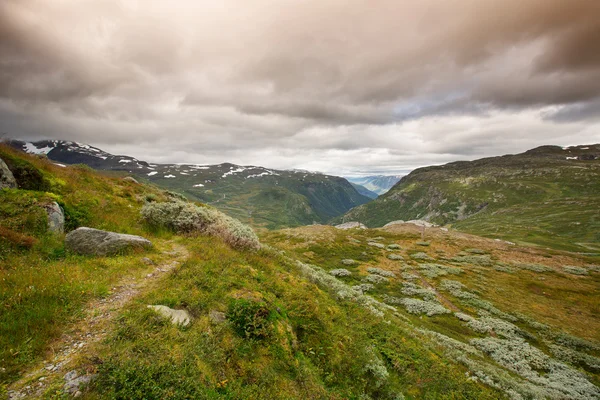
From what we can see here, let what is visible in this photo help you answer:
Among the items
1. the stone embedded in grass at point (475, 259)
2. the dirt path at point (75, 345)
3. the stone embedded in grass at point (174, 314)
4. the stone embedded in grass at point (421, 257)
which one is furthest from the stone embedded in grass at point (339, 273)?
the stone embedded in grass at point (475, 259)

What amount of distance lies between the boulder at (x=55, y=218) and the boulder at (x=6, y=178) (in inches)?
104

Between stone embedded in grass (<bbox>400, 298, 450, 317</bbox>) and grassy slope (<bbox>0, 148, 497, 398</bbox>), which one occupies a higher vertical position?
grassy slope (<bbox>0, 148, 497, 398</bbox>)

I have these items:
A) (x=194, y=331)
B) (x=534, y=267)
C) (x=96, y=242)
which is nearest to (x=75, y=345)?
(x=194, y=331)

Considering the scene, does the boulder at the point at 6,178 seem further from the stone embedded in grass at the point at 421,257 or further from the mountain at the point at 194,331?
the stone embedded in grass at the point at 421,257

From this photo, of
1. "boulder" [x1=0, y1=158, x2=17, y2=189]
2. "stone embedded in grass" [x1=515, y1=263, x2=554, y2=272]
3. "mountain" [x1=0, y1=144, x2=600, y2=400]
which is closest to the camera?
"mountain" [x1=0, y1=144, x2=600, y2=400]

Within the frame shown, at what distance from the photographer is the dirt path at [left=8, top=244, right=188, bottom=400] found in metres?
5.16

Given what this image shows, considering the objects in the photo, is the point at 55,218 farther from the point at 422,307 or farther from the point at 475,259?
the point at 475,259

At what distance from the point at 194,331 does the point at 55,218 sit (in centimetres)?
1087

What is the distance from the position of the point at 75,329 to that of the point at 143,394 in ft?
11.4

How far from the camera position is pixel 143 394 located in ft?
17.8

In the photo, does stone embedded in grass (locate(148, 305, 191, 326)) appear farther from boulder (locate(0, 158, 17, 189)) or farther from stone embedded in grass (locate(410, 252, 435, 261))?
stone embedded in grass (locate(410, 252, 435, 261))

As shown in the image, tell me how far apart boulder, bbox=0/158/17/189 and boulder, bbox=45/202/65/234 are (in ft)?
8.64

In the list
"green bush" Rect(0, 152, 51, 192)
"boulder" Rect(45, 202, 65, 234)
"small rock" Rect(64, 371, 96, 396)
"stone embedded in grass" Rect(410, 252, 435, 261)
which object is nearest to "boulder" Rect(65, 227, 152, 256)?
"boulder" Rect(45, 202, 65, 234)

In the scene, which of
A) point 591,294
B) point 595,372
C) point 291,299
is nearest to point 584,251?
point 591,294
